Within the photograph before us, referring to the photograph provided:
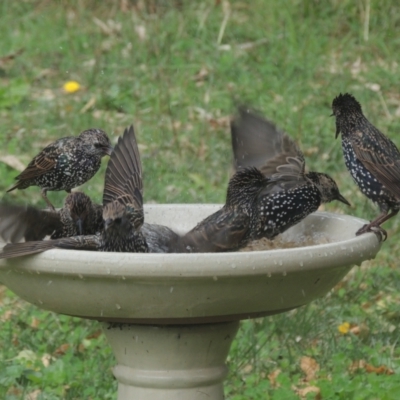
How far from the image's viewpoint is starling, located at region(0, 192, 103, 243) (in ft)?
11.6

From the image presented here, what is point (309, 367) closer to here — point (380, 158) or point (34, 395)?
point (380, 158)

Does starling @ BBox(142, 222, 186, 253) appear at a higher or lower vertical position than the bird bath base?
higher

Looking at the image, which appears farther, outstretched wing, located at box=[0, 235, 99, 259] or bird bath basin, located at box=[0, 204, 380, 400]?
outstretched wing, located at box=[0, 235, 99, 259]

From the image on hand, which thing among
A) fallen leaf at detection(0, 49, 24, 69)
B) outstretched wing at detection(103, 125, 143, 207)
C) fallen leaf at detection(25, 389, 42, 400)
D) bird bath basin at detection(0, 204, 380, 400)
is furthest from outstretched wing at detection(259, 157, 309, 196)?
fallen leaf at detection(0, 49, 24, 69)

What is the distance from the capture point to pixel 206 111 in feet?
28.8

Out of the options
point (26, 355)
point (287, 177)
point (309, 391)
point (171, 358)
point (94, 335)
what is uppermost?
point (287, 177)

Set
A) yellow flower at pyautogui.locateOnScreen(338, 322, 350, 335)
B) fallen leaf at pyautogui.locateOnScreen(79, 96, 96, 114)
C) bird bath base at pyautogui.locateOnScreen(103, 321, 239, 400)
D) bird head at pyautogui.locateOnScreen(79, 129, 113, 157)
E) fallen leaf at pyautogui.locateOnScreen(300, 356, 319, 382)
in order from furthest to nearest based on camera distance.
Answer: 1. fallen leaf at pyautogui.locateOnScreen(79, 96, 96, 114)
2. yellow flower at pyautogui.locateOnScreen(338, 322, 350, 335)
3. fallen leaf at pyautogui.locateOnScreen(300, 356, 319, 382)
4. bird head at pyautogui.locateOnScreen(79, 129, 113, 157)
5. bird bath base at pyautogui.locateOnScreen(103, 321, 239, 400)

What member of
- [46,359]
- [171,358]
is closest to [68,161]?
[46,359]

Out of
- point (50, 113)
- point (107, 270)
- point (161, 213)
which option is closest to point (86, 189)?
point (50, 113)

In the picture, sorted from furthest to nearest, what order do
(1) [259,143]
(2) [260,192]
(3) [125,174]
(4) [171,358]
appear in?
1. (1) [259,143]
2. (2) [260,192]
3. (3) [125,174]
4. (4) [171,358]

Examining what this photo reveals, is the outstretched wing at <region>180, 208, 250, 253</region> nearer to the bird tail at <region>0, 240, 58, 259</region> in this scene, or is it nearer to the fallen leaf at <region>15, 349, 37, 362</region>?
the bird tail at <region>0, 240, 58, 259</region>

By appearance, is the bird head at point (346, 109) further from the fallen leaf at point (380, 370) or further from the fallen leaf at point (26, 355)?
the fallen leaf at point (26, 355)

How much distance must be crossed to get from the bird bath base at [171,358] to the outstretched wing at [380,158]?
152cm

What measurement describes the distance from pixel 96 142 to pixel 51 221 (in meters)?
1.28
